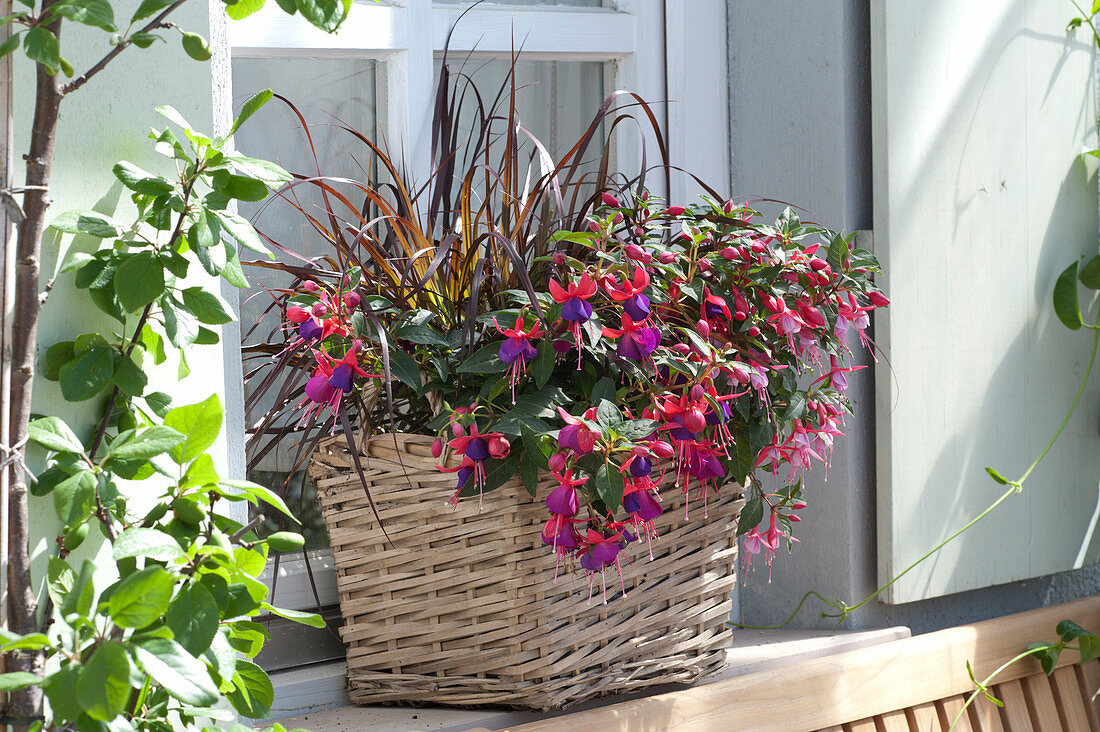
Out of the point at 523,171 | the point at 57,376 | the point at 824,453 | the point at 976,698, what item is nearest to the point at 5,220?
the point at 57,376

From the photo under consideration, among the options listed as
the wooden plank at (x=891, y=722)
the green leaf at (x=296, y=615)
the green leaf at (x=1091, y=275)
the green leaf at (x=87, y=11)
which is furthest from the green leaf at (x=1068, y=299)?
the green leaf at (x=87, y=11)

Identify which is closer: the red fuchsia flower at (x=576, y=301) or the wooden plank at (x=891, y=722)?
the red fuchsia flower at (x=576, y=301)

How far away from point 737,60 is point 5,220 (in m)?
0.97

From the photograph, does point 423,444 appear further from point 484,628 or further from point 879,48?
point 879,48

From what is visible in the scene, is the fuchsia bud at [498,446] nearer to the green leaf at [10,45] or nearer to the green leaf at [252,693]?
the green leaf at [252,693]

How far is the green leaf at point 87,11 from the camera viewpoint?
0.49 metres

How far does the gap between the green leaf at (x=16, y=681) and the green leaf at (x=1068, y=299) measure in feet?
4.40

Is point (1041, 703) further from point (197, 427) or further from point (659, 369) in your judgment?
point (197, 427)

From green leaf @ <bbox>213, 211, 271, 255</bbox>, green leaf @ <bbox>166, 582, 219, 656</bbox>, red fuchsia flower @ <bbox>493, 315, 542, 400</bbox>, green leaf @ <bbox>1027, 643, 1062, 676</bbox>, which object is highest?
green leaf @ <bbox>213, 211, 271, 255</bbox>

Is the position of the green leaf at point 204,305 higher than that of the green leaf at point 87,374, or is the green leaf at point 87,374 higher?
the green leaf at point 204,305

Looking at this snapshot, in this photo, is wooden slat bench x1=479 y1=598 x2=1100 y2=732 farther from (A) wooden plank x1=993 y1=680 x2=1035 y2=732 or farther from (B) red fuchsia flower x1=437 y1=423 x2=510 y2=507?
(B) red fuchsia flower x1=437 y1=423 x2=510 y2=507

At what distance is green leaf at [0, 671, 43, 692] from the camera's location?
17.5 inches

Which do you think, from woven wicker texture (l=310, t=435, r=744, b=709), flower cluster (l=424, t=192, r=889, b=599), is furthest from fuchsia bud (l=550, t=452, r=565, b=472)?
woven wicker texture (l=310, t=435, r=744, b=709)

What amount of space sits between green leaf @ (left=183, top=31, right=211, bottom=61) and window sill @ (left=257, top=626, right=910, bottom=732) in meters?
0.61
